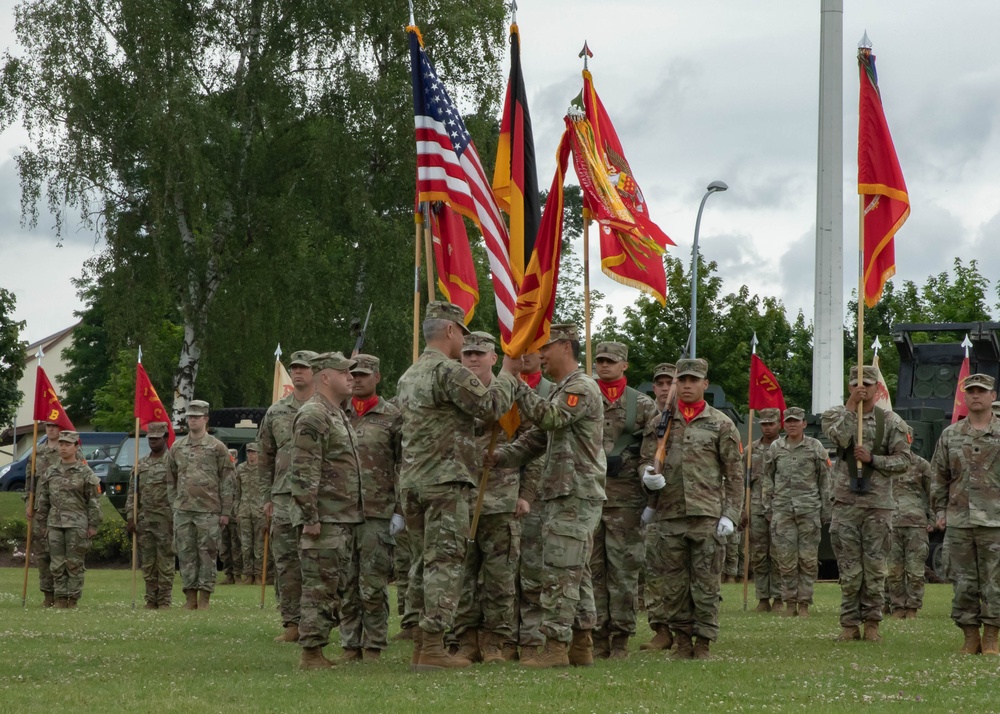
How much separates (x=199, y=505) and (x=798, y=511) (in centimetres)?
716

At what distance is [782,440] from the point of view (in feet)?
57.8

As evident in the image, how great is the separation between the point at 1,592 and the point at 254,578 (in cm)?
585

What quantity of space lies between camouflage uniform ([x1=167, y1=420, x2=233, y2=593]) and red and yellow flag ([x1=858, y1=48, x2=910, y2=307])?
8.09 meters

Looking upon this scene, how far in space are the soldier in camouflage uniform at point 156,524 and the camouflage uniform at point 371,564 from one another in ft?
21.6

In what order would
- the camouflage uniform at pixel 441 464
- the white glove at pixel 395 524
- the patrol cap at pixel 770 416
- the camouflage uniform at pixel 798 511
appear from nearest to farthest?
the camouflage uniform at pixel 441 464 → the white glove at pixel 395 524 → the camouflage uniform at pixel 798 511 → the patrol cap at pixel 770 416

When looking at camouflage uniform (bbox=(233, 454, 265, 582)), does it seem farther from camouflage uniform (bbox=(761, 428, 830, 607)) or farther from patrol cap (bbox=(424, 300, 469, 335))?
patrol cap (bbox=(424, 300, 469, 335))

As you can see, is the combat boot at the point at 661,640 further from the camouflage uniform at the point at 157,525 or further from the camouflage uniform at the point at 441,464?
the camouflage uniform at the point at 157,525

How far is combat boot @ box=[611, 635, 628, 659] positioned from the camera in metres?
11.0

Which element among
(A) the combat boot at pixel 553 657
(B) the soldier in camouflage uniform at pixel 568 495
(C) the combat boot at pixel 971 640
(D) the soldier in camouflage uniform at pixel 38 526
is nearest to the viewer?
(B) the soldier in camouflage uniform at pixel 568 495

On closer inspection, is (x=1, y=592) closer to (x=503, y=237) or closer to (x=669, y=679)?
(x=503, y=237)

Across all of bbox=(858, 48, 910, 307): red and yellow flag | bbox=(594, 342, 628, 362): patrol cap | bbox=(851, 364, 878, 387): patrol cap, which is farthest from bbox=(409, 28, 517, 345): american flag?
bbox=(858, 48, 910, 307): red and yellow flag

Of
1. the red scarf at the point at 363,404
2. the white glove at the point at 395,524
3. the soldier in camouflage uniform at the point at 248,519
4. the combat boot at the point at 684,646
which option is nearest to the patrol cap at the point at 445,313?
the white glove at the point at 395,524

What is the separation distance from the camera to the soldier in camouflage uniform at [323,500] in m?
9.97

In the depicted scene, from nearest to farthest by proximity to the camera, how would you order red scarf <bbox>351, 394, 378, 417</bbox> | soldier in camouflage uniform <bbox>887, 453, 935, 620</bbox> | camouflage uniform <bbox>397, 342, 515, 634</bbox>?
camouflage uniform <bbox>397, 342, 515, 634</bbox> < red scarf <bbox>351, 394, 378, 417</bbox> < soldier in camouflage uniform <bbox>887, 453, 935, 620</bbox>
